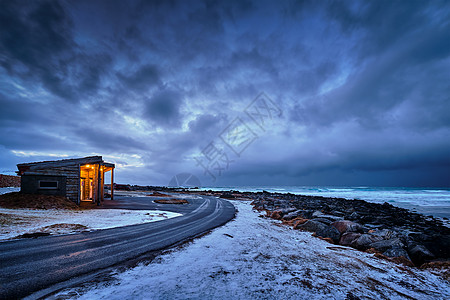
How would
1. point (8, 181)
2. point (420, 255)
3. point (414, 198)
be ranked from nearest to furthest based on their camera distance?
1. point (420, 255)
2. point (8, 181)
3. point (414, 198)

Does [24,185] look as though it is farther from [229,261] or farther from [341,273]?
[341,273]

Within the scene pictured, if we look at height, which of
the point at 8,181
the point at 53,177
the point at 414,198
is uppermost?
the point at 53,177

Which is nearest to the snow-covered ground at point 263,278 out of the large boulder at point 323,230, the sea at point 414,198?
the large boulder at point 323,230

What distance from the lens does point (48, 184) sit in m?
16.1

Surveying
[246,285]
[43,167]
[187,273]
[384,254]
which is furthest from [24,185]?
[384,254]

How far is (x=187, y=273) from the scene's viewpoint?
3.95 m

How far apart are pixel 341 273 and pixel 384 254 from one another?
3.52 metres

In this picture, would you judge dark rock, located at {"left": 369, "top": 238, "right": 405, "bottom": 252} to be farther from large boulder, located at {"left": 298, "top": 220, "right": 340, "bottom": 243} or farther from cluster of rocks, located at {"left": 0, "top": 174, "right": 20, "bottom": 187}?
cluster of rocks, located at {"left": 0, "top": 174, "right": 20, "bottom": 187}

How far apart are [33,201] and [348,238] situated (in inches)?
826

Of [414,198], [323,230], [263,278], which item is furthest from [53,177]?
[414,198]

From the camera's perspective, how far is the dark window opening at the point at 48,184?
15.8 meters

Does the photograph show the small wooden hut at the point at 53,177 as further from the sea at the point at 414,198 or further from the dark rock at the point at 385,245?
the sea at the point at 414,198

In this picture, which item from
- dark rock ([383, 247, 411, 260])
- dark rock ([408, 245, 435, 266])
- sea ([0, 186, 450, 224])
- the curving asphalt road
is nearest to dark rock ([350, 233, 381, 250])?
dark rock ([383, 247, 411, 260])

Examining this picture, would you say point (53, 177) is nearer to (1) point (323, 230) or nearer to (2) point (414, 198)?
(1) point (323, 230)
